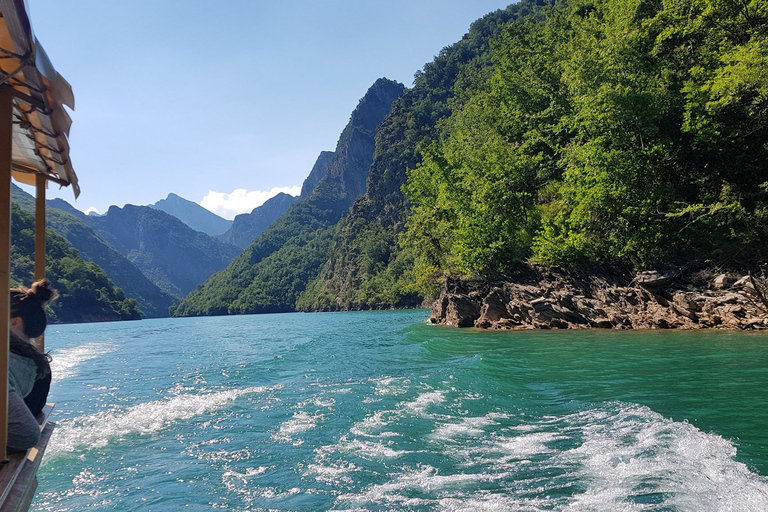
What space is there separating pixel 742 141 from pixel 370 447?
23656 mm

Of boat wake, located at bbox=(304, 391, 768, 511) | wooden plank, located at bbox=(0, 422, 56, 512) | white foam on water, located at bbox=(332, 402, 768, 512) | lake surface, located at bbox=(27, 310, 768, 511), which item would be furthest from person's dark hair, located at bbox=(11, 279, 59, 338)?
white foam on water, located at bbox=(332, 402, 768, 512)

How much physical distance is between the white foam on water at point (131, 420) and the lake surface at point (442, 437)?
0.07m

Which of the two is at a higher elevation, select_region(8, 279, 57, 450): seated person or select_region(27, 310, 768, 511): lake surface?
select_region(8, 279, 57, 450): seated person

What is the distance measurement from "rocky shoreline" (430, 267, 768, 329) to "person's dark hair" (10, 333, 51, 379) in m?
22.9

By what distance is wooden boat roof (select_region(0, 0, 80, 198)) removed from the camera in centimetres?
343

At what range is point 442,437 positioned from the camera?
27.0 feet

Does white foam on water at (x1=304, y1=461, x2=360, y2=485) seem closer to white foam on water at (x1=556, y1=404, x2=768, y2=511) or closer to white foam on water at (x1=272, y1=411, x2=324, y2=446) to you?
white foam on water at (x1=272, y1=411, x2=324, y2=446)

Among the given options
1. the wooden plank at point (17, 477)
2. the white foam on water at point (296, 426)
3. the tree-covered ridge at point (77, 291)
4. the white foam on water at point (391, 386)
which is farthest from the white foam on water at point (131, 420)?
the tree-covered ridge at point (77, 291)

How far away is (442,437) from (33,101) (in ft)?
24.9

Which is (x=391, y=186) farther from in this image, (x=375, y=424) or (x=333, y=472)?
(x=333, y=472)

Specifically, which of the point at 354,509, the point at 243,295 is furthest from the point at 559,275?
the point at 243,295

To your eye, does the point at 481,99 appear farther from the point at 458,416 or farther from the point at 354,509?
the point at 354,509

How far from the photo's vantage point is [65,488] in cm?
711

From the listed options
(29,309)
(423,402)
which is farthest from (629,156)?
(29,309)
